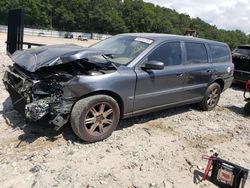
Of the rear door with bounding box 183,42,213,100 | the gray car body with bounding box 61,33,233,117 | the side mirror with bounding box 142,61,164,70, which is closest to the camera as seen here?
the gray car body with bounding box 61,33,233,117

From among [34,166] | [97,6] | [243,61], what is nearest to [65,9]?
[97,6]

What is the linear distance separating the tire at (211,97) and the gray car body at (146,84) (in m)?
0.15

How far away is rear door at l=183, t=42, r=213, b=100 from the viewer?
6.12m

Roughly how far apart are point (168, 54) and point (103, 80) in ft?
5.26

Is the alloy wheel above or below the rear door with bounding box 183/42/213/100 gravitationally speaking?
below

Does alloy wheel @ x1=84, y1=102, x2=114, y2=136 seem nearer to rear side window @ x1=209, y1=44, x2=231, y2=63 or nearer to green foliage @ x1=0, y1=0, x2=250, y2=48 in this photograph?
rear side window @ x1=209, y1=44, x2=231, y2=63

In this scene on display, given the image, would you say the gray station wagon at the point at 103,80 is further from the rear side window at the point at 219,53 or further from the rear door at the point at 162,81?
the rear side window at the point at 219,53

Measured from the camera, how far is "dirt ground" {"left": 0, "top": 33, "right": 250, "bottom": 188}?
3.85 meters

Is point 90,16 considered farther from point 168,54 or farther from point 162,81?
point 162,81

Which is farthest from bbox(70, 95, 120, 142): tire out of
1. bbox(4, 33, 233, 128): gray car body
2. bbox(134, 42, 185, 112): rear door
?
bbox(134, 42, 185, 112): rear door

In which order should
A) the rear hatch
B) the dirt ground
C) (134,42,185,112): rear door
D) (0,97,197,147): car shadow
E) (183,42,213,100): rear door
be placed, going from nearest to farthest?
the dirt ground < (0,97,197,147): car shadow < (134,42,185,112): rear door < (183,42,213,100): rear door < the rear hatch

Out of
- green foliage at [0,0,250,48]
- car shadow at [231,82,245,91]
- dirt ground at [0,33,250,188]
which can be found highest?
green foliage at [0,0,250,48]

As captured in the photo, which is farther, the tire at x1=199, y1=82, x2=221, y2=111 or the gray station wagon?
the tire at x1=199, y1=82, x2=221, y2=111

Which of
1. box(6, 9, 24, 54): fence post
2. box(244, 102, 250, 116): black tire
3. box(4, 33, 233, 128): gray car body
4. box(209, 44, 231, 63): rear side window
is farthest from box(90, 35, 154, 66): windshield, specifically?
box(6, 9, 24, 54): fence post
